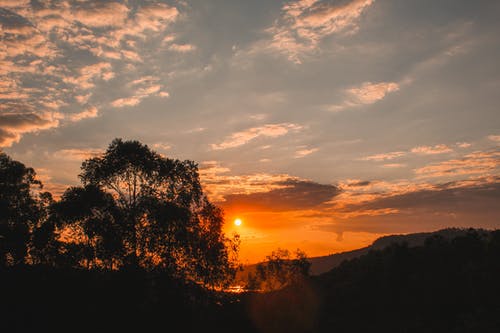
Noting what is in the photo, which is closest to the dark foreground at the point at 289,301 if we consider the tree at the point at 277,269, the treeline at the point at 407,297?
the treeline at the point at 407,297

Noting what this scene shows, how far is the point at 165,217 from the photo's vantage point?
46.3m

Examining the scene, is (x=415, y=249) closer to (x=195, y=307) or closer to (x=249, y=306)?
(x=249, y=306)

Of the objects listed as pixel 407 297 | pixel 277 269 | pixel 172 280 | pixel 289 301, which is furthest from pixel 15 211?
pixel 277 269

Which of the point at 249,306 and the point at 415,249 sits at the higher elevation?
the point at 415,249

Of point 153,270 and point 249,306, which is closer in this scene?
point 153,270

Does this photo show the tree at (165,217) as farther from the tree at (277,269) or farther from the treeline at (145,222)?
the tree at (277,269)

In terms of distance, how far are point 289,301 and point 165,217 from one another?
90.5ft

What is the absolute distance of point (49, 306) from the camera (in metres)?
49.4

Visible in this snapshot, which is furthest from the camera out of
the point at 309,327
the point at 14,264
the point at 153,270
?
the point at 14,264

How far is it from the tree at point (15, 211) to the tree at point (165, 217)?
2422 centimetres

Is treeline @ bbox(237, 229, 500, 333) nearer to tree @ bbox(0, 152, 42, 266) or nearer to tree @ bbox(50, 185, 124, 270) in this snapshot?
tree @ bbox(50, 185, 124, 270)

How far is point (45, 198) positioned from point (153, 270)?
33.6 meters

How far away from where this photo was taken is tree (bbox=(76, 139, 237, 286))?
1861 inches

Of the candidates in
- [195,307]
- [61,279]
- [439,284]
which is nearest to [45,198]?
[61,279]
